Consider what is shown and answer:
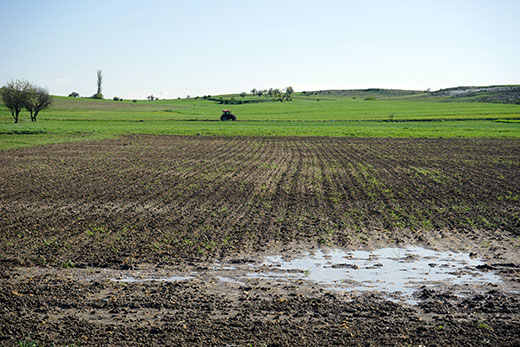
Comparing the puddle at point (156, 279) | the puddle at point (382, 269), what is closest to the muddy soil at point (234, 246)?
the puddle at point (156, 279)

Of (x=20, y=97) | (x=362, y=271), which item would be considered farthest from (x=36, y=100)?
(x=362, y=271)

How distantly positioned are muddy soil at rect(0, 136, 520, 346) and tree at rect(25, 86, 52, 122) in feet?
173

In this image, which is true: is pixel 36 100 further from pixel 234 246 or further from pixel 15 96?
pixel 234 246

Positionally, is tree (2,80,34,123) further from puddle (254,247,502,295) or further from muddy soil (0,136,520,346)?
puddle (254,247,502,295)

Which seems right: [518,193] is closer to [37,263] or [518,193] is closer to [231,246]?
[231,246]

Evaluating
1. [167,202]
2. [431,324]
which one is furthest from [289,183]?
[431,324]

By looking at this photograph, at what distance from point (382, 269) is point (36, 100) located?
7343cm

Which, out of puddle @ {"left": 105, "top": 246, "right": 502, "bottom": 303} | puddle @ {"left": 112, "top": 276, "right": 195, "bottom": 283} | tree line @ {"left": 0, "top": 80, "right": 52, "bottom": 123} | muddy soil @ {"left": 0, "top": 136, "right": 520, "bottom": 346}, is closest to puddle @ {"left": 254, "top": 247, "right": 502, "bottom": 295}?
puddle @ {"left": 105, "top": 246, "right": 502, "bottom": 303}

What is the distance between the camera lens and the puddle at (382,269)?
901 cm

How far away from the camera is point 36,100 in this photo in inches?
2884

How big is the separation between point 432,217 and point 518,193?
583 centimetres

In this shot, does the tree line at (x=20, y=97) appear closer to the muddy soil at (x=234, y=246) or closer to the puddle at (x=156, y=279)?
the muddy soil at (x=234, y=246)

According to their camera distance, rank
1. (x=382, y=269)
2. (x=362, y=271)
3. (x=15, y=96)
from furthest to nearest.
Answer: (x=15, y=96)
(x=382, y=269)
(x=362, y=271)

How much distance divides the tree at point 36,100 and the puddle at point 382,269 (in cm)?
7012
